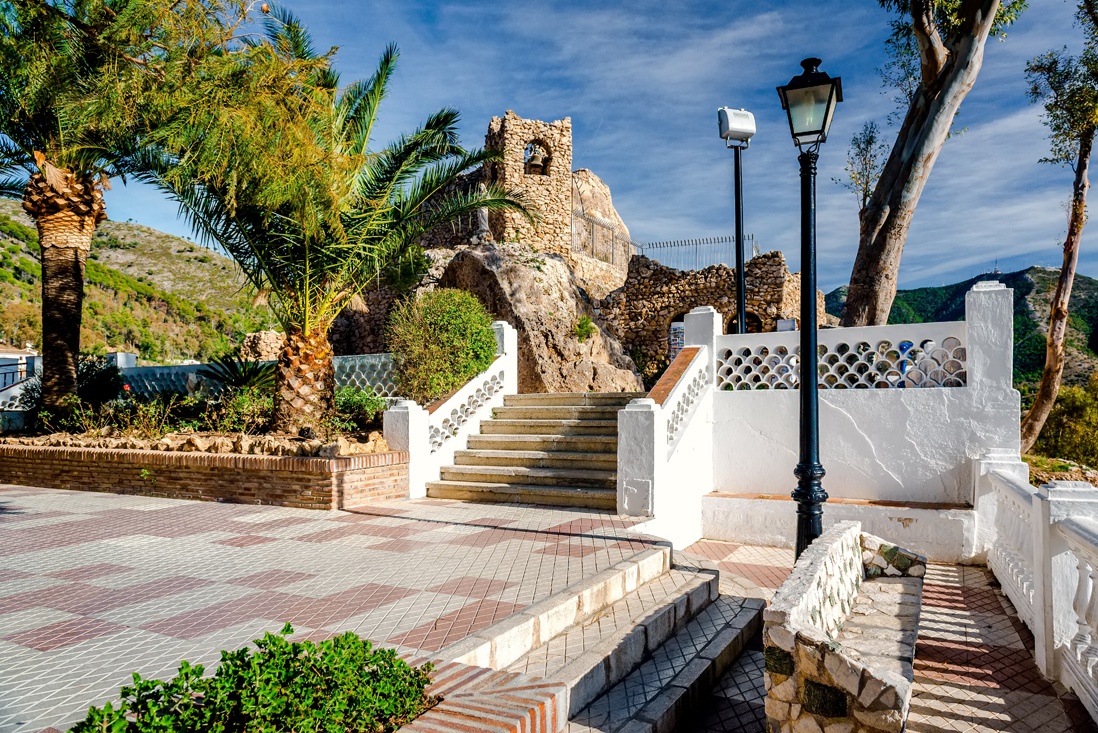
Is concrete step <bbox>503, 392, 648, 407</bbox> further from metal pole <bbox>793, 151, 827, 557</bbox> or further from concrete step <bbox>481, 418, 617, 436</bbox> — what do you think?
metal pole <bbox>793, 151, 827, 557</bbox>

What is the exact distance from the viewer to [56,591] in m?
4.36

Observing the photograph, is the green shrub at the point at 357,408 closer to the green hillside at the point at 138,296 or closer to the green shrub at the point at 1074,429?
the green shrub at the point at 1074,429

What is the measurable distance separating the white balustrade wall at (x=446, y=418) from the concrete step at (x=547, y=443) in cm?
29

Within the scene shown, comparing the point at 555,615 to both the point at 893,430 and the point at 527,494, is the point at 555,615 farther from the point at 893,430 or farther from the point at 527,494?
the point at 893,430

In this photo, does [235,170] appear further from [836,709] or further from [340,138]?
[836,709]

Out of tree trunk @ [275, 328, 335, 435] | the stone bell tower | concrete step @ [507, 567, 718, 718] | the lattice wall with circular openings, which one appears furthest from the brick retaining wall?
the stone bell tower

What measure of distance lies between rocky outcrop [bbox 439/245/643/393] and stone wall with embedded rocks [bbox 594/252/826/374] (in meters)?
4.72

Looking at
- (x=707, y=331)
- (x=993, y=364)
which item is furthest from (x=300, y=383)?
(x=993, y=364)

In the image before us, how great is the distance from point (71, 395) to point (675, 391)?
10.5 m

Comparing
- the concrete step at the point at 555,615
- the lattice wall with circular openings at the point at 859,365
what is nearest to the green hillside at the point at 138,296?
the lattice wall with circular openings at the point at 859,365

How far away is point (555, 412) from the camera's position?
30.3ft

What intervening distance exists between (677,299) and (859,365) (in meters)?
11.0

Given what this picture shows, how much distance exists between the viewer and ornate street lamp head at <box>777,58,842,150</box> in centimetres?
524

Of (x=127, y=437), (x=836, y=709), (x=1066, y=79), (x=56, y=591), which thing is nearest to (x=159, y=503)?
(x=127, y=437)
